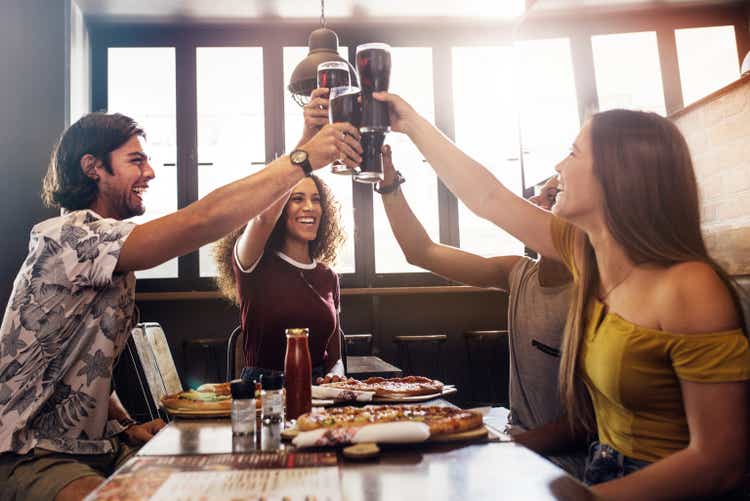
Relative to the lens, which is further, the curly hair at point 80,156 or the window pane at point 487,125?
the window pane at point 487,125

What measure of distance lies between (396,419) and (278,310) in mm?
1320

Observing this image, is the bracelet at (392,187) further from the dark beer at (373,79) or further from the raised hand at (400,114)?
the dark beer at (373,79)

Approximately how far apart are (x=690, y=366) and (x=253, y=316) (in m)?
1.68

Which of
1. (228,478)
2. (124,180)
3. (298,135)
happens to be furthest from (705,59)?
(228,478)

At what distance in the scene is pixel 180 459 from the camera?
977 mm

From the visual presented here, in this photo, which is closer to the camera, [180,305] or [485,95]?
[180,305]

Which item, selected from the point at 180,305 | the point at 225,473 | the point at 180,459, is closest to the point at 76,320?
the point at 180,459

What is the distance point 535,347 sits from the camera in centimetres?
173

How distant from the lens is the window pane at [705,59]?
11.4 feet

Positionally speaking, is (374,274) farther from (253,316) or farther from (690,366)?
(690,366)

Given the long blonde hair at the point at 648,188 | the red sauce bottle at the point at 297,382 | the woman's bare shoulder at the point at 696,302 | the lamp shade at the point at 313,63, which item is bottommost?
the red sauce bottle at the point at 297,382

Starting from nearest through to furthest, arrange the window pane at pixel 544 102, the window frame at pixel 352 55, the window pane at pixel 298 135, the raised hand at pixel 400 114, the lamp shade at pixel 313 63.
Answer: the raised hand at pixel 400 114, the lamp shade at pixel 313 63, the window pane at pixel 544 102, the window frame at pixel 352 55, the window pane at pixel 298 135

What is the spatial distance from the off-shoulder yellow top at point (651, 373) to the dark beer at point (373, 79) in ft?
2.51

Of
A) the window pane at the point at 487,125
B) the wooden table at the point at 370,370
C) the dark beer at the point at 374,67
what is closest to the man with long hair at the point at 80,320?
the dark beer at the point at 374,67
